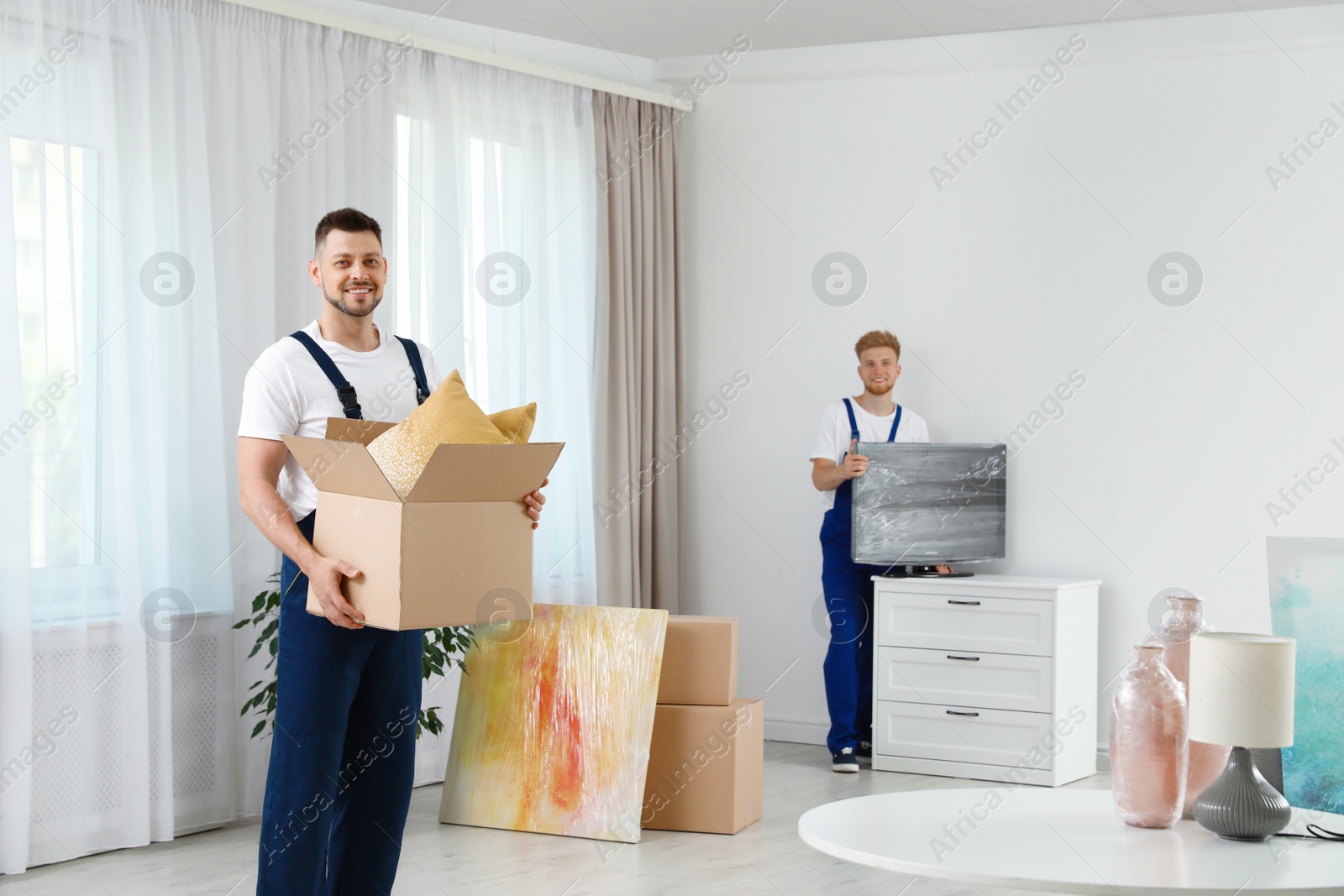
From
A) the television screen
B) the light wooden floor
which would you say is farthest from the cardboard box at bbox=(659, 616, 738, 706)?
the television screen

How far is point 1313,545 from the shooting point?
89.5 inches

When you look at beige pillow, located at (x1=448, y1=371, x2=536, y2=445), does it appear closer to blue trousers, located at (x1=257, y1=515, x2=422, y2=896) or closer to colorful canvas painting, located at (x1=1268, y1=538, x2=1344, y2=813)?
blue trousers, located at (x1=257, y1=515, x2=422, y2=896)

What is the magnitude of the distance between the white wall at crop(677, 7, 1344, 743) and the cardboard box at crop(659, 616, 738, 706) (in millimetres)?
1431

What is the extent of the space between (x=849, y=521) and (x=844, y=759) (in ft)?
2.86

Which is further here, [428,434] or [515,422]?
[515,422]

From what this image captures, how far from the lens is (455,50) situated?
4.61m

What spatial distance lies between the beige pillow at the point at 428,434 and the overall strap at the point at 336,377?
0.18 meters

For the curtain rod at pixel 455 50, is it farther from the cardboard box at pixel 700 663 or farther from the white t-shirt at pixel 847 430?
the cardboard box at pixel 700 663

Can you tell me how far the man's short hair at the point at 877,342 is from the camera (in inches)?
194

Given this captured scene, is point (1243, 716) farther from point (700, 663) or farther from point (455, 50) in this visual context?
point (455, 50)

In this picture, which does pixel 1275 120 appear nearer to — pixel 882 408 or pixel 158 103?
pixel 882 408

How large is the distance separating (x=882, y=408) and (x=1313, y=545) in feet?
8.97

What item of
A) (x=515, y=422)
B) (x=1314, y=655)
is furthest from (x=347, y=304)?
(x=1314, y=655)

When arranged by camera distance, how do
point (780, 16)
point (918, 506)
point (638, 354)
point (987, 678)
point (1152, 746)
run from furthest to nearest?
point (638, 354) < point (780, 16) < point (918, 506) < point (987, 678) < point (1152, 746)
